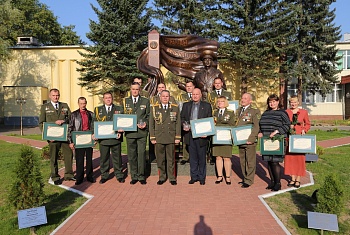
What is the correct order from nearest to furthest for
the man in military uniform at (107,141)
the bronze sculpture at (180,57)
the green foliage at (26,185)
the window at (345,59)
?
the green foliage at (26,185), the man in military uniform at (107,141), the bronze sculpture at (180,57), the window at (345,59)

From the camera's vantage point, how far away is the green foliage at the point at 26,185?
4238 mm

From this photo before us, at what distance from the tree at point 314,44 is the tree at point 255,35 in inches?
75.5

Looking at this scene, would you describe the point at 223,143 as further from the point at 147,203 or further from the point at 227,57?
the point at 227,57

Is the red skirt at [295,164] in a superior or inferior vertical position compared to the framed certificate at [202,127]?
inferior

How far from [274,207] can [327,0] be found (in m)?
26.8

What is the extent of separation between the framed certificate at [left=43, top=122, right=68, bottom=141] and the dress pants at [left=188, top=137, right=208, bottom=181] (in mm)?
2619

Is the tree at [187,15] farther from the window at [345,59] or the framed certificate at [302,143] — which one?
the framed certificate at [302,143]

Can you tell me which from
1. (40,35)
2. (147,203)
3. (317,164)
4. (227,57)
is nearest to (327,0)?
(227,57)

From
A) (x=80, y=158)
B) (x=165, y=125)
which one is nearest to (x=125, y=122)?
(x=165, y=125)

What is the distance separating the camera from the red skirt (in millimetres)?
6062

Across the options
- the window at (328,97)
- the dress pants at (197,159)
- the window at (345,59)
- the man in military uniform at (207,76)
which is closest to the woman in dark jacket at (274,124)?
the dress pants at (197,159)

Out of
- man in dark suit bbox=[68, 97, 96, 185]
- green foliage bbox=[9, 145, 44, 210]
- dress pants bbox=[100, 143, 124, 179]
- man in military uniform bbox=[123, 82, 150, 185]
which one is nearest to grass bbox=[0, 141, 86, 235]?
green foliage bbox=[9, 145, 44, 210]

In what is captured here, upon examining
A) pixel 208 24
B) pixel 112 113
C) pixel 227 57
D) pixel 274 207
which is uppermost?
pixel 208 24

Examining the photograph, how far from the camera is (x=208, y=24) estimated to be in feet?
86.4
